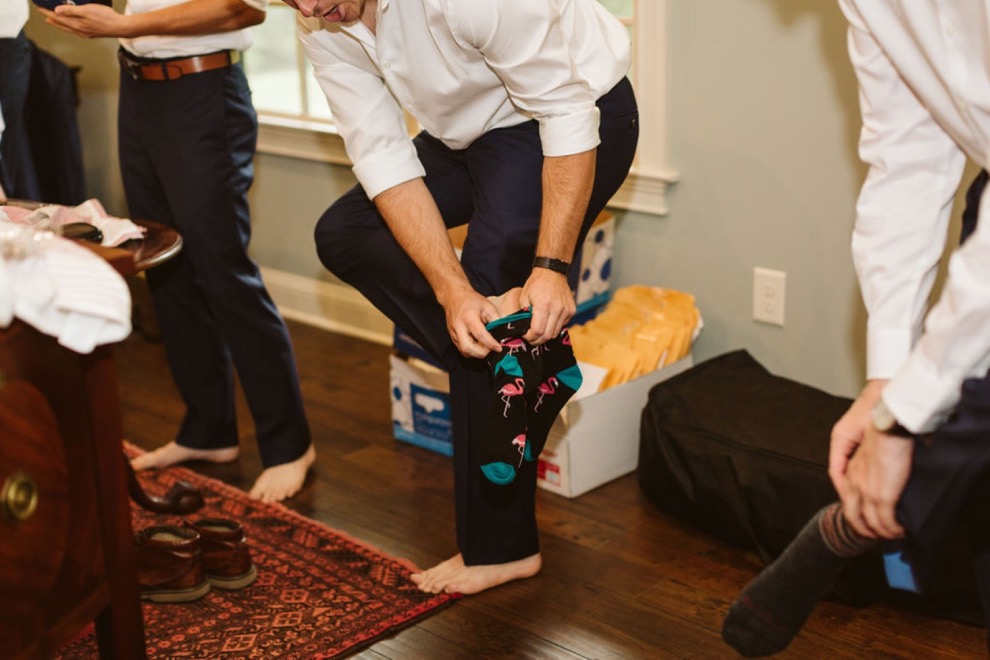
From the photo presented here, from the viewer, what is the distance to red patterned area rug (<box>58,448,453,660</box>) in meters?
2.00

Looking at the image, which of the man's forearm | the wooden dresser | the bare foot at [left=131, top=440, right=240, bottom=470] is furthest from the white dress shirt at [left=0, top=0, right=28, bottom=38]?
the wooden dresser

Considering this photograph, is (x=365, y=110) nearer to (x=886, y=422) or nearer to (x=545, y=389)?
(x=545, y=389)

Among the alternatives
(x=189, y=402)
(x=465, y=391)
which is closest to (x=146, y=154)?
(x=189, y=402)

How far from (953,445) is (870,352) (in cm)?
21

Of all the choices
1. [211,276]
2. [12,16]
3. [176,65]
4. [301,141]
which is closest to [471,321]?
[211,276]

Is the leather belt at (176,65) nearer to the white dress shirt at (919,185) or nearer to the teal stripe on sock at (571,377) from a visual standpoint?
the teal stripe on sock at (571,377)

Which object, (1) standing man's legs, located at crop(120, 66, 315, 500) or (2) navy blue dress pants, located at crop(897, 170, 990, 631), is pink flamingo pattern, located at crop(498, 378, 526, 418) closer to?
(2) navy blue dress pants, located at crop(897, 170, 990, 631)

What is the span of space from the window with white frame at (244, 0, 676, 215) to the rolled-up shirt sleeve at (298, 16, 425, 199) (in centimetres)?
84

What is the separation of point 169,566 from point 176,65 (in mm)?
1000

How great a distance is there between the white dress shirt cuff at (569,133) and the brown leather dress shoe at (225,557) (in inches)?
36.2

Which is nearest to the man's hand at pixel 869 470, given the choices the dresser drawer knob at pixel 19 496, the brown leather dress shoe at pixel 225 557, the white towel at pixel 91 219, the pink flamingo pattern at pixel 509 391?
the pink flamingo pattern at pixel 509 391

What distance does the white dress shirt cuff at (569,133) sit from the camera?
1.86m

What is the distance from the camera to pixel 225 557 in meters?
2.17

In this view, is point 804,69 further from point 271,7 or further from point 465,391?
point 271,7
